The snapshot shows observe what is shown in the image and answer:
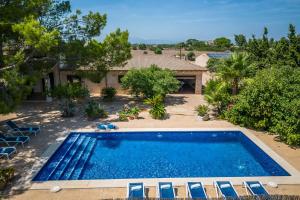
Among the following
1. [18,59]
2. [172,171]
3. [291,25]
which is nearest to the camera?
[172,171]

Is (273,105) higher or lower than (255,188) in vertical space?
higher

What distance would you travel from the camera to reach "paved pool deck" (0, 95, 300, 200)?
12930 millimetres

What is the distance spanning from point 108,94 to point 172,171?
637 inches

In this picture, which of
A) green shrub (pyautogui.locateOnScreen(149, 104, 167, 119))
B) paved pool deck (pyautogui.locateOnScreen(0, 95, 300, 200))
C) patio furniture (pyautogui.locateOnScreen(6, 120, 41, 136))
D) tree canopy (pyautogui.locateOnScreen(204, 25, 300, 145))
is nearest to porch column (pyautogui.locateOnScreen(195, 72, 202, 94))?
paved pool deck (pyautogui.locateOnScreen(0, 95, 300, 200))

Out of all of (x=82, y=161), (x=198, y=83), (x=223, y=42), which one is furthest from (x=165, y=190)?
(x=223, y=42)

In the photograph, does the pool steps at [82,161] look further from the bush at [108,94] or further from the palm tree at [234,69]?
the palm tree at [234,69]

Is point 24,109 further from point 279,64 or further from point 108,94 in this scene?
point 279,64

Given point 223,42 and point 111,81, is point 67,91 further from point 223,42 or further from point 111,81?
point 223,42

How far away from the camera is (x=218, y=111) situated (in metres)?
25.4

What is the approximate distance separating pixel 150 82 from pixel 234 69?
344 inches

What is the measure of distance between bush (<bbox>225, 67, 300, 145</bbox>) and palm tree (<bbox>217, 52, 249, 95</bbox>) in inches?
70.8

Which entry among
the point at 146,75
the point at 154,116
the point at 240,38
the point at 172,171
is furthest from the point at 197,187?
the point at 240,38

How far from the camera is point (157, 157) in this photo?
1788 centimetres

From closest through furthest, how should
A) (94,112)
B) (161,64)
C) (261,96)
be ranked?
(261,96) → (94,112) → (161,64)
